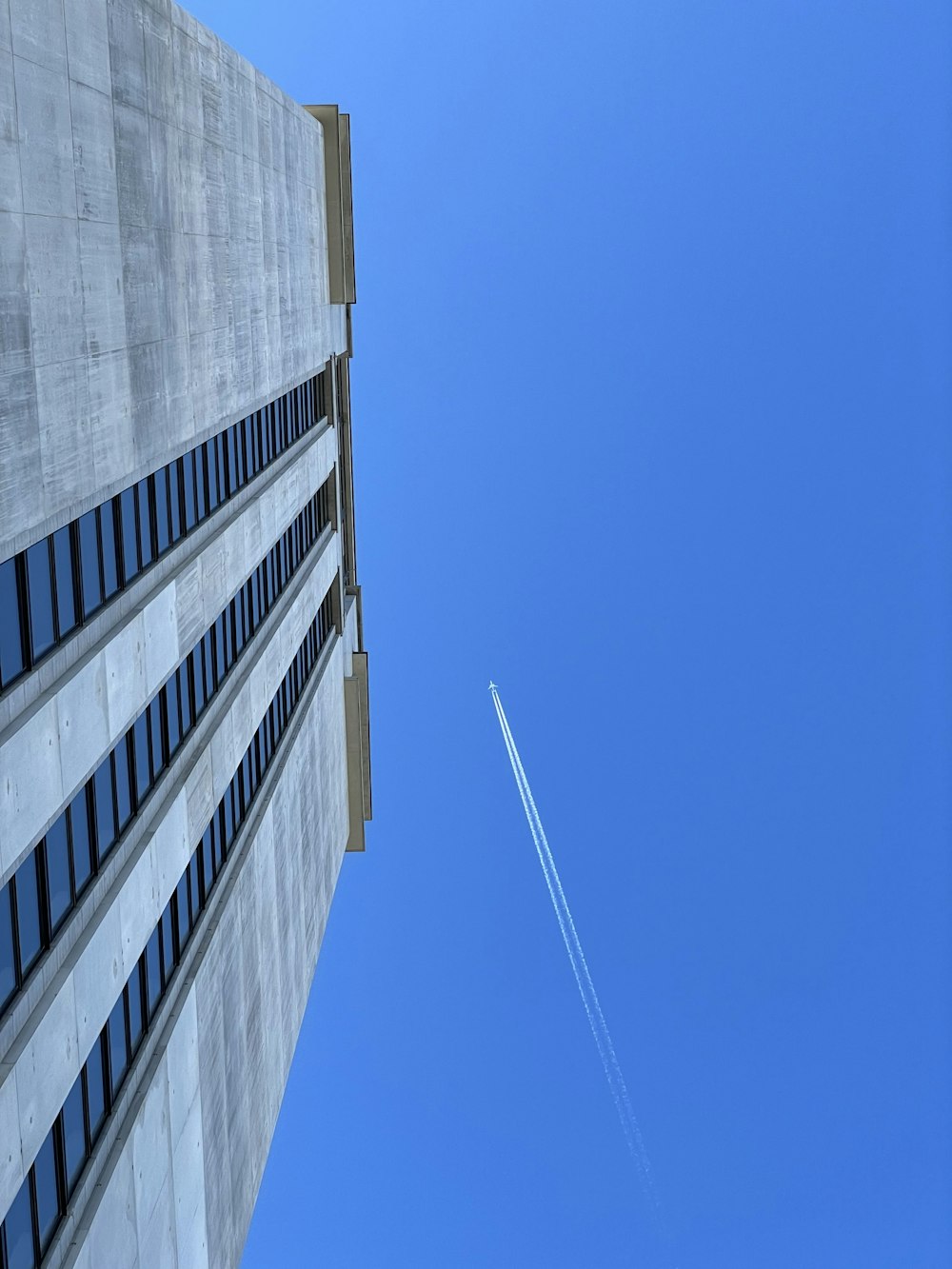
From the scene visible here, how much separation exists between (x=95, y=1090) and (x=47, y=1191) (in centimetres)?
253

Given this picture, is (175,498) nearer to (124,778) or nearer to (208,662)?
(208,662)

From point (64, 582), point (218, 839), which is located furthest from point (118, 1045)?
point (218, 839)

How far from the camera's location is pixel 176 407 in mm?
23750

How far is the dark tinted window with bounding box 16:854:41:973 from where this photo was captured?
1727 centimetres

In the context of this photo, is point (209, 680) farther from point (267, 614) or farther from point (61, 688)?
point (61, 688)

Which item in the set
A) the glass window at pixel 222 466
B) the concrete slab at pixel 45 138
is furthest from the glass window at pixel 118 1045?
the glass window at pixel 222 466

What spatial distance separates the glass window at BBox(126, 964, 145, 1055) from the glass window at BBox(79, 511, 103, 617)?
7714mm

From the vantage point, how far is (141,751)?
24078 millimetres

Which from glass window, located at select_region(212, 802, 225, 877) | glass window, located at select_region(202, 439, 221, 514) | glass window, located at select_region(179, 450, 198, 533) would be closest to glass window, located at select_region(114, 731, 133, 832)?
glass window, located at select_region(179, 450, 198, 533)

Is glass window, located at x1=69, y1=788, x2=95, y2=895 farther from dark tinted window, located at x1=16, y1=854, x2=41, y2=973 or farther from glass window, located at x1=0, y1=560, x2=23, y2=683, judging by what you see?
glass window, located at x1=0, y1=560, x2=23, y2=683

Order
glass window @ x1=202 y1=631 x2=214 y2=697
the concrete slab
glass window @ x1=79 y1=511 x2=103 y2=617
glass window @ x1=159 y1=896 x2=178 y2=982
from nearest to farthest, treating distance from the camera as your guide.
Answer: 1. the concrete slab
2. glass window @ x1=79 y1=511 x2=103 y2=617
3. glass window @ x1=159 y1=896 x2=178 y2=982
4. glass window @ x1=202 y1=631 x2=214 y2=697

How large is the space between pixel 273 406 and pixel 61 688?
2388 centimetres

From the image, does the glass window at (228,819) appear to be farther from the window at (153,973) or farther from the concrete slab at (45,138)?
the concrete slab at (45,138)

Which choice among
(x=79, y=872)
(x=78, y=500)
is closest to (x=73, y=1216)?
(x=79, y=872)
